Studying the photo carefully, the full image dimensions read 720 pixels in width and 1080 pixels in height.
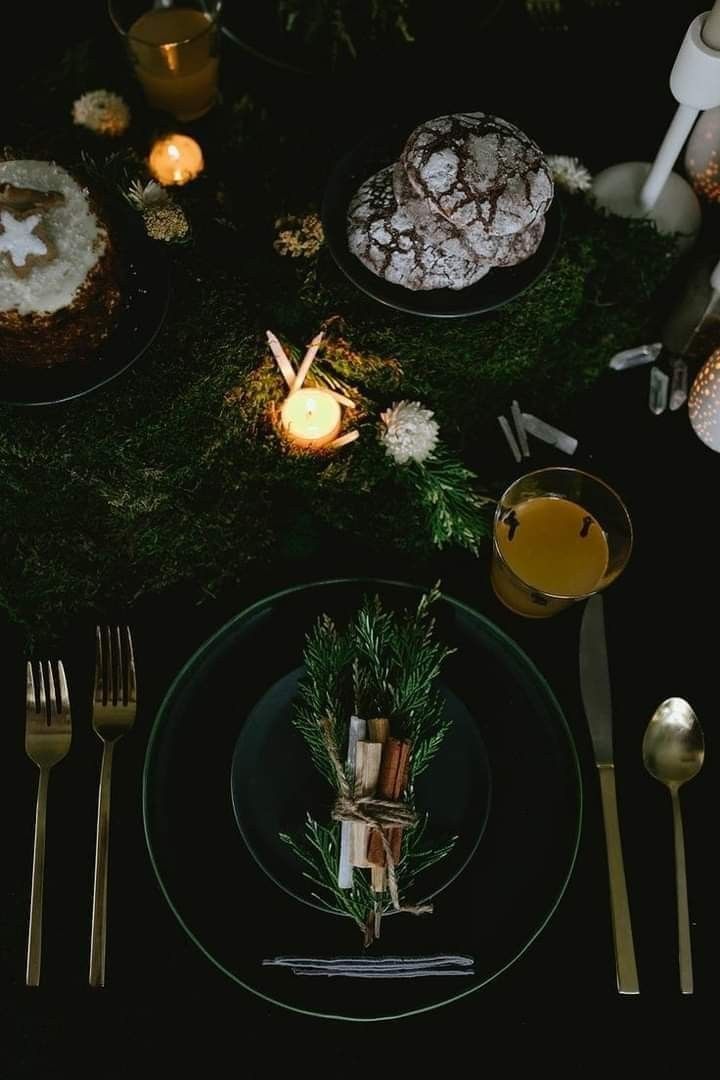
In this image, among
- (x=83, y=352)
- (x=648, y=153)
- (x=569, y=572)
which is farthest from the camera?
(x=648, y=153)

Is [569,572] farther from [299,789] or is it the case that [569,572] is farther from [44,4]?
[44,4]

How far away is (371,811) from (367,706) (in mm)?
129

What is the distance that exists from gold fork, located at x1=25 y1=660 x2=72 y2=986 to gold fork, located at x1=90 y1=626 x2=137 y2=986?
0.05 metres

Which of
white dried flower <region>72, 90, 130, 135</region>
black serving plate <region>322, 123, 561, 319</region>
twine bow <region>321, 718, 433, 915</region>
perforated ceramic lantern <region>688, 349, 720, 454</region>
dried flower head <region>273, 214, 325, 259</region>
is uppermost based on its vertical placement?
white dried flower <region>72, 90, 130, 135</region>

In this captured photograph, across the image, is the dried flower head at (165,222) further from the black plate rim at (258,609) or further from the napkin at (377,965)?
the napkin at (377,965)

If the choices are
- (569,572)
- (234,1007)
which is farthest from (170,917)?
(569,572)

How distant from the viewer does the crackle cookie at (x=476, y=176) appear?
3.34 ft

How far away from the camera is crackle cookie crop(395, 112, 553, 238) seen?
102 centimetres

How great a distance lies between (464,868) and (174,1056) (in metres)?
0.40

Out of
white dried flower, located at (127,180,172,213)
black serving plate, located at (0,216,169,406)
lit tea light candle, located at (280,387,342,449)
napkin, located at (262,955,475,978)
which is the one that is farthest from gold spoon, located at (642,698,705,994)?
white dried flower, located at (127,180,172,213)

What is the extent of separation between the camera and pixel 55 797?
1149 millimetres

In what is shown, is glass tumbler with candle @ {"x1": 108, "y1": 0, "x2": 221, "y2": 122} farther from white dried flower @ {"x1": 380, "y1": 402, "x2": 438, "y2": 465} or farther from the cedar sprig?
the cedar sprig

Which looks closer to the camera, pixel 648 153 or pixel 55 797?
pixel 55 797

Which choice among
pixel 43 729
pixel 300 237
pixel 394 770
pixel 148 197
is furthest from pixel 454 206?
pixel 43 729
